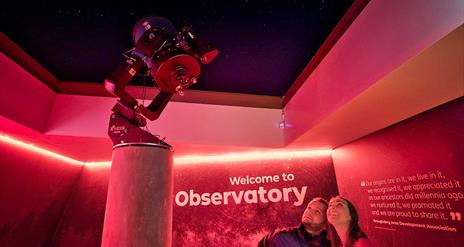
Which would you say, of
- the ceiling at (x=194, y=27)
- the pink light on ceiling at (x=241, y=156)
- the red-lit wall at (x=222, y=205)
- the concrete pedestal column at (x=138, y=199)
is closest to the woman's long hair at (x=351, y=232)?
the red-lit wall at (x=222, y=205)

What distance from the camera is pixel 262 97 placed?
2.21 metres

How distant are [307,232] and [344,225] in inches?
13.2

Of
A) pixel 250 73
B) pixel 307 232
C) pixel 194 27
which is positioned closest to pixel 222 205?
pixel 307 232

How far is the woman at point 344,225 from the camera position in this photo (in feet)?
6.15

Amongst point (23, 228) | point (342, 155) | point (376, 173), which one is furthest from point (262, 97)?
point (23, 228)

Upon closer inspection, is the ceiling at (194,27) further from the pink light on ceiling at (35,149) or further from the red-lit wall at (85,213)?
the red-lit wall at (85,213)

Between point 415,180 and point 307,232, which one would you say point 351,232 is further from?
point 415,180

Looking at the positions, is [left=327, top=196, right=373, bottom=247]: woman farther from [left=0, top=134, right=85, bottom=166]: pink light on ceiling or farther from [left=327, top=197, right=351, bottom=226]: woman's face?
[left=0, top=134, right=85, bottom=166]: pink light on ceiling

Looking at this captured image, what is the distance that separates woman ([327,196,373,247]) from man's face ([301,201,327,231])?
61 mm

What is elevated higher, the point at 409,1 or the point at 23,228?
the point at 409,1

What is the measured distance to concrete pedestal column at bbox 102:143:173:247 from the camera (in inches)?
33.2

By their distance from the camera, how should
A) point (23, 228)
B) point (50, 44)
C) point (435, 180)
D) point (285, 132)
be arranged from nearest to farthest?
point (435, 180) < point (50, 44) < point (23, 228) < point (285, 132)

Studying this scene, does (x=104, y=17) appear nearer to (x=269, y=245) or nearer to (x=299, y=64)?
(x=299, y=64)

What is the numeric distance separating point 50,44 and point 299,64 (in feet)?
5.78
